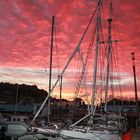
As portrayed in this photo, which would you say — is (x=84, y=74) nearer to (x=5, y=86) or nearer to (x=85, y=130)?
(x=85, y=130)

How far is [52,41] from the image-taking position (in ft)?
100

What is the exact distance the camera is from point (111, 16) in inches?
1205

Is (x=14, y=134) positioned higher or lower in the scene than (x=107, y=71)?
lower

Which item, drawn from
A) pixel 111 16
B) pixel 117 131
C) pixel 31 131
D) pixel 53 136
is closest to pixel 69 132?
pixel 53 136

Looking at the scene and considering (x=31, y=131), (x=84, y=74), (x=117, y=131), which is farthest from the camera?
(x=84, y=74)

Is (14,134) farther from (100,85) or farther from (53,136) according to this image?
(100,85)

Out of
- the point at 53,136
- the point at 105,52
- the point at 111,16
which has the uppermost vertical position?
the point at 111,16

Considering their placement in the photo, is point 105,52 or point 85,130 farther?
point 105,52

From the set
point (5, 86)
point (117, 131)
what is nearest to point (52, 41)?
point (117, 131)

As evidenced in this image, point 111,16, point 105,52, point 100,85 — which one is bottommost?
point 100,85

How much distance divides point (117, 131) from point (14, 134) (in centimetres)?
699

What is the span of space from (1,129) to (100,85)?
14.8m

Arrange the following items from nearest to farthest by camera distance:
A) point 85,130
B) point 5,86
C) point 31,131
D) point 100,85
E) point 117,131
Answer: point 31,131
point 85,130
point 117,131
point 100,85
point 5,86

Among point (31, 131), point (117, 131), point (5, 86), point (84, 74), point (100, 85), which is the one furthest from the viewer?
point (5, 86)
